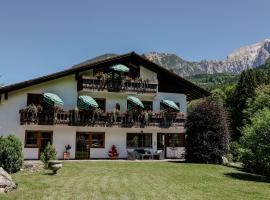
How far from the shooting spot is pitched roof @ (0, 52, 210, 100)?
3091 cm

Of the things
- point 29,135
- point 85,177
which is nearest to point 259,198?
point 85,177

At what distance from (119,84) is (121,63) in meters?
2.56

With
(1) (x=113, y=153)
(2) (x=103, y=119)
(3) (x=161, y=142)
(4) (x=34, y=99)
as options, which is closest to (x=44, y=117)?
(4) (x=34, y=99)

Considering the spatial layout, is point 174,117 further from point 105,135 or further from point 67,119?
point 67,119

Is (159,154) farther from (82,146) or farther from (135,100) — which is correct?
(82,146)

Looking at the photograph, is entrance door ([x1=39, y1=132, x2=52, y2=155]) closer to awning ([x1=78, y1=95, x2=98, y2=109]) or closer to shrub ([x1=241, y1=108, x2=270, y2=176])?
awning ([x1=78, y1=95, x2=98, y2=109])

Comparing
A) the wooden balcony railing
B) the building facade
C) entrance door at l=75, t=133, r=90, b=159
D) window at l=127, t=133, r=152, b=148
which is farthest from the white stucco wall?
window at l=127, t=133, r=152, b=148

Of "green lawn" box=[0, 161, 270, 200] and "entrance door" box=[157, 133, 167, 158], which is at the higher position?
"entrance door" box=[157, 133, 167, 158]

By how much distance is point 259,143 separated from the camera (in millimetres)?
22875

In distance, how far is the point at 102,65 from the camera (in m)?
34.0

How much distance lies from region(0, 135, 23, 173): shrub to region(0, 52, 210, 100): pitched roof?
1069 cm

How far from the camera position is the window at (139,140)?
34812 mm

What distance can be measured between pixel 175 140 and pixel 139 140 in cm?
384

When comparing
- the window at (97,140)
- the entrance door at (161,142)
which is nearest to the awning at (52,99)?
the window at (97,140)
